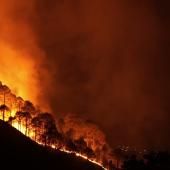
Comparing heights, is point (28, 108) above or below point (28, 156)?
above

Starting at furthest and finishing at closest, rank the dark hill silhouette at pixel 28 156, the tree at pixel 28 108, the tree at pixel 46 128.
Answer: the tree at pixel 28 108 < the tree at pixel 46 128 < the dark hill silhouette at pixel 28 156

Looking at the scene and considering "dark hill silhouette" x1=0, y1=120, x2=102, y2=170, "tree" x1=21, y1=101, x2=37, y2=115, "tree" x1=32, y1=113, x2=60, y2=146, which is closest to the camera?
"dark hill silhouette" x1=0, y1=120, x2=102, y2=170

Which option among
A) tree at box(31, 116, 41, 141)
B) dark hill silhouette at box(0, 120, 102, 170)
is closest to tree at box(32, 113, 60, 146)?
tree at box(31, 116, 41, 141)

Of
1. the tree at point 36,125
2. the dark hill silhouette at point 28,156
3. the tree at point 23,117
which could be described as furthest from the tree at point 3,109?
the dark hill silhouette at point 28,156

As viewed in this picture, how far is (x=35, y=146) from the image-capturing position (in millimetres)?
105250

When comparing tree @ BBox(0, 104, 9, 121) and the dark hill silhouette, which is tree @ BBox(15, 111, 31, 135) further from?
the dark hill silhouette

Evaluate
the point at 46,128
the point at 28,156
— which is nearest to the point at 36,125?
the point at 46,128

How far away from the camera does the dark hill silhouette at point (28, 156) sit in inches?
3642

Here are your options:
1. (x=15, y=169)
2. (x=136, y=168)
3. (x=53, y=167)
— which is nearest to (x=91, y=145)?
(x=53, y=167)

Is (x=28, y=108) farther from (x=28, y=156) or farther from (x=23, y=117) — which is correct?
(x=28, y=156)

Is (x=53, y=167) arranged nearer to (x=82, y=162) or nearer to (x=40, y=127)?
(x=82, y=162)

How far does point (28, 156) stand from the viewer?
97688mm

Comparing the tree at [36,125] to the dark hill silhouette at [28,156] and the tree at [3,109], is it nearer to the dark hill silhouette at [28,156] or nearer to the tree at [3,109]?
the tree at [3,109]

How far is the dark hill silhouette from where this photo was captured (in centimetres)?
9250
